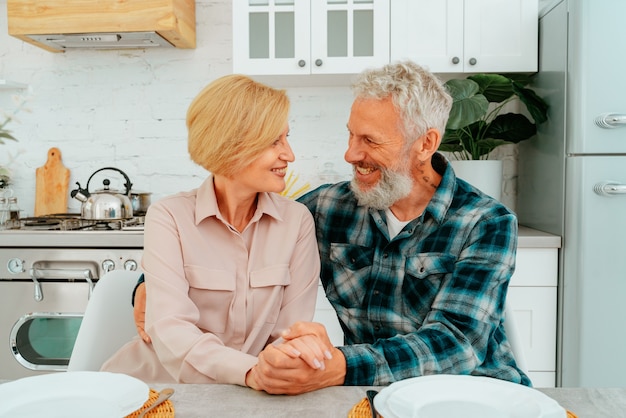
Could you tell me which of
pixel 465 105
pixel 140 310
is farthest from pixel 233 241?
pixel 465 105

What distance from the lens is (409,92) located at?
158 cm

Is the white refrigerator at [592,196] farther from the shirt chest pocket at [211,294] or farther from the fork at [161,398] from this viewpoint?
the fork at [161,398]

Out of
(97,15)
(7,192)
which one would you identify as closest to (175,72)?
(97,15)

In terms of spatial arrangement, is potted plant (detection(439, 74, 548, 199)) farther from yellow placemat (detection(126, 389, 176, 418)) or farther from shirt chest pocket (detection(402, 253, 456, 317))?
yellow placemat (detection(126, 389, 176, 418))

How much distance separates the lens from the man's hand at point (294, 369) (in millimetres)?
1002

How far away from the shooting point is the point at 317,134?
3.17m

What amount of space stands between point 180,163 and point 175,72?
1.61 ft

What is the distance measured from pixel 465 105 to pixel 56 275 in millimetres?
1853

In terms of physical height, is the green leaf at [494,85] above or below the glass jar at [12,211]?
above

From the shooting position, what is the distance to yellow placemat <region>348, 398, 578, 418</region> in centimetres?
88

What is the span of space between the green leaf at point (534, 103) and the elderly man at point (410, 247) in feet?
3.31

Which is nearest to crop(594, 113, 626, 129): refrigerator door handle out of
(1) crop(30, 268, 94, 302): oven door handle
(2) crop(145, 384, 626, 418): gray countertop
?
(2) crop(145, 384, 626, 418): gray countertop

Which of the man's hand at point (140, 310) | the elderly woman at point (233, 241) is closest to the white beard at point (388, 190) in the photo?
the elderly woman at point (233, 241)

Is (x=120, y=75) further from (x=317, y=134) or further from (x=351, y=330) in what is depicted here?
(x=351, y=330)
